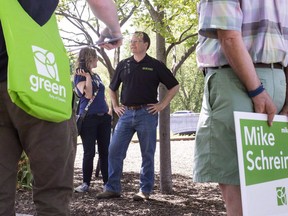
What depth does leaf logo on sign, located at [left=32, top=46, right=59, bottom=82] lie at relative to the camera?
1963mm

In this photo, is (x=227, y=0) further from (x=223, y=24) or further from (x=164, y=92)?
(x=164, y=92)

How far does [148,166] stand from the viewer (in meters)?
5.91

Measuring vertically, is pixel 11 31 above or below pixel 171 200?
above

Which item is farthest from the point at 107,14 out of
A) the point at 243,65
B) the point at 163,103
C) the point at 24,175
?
the point at 24,175

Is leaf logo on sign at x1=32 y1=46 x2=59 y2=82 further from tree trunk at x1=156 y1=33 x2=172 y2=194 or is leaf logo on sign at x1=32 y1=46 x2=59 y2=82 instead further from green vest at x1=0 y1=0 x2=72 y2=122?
tree trunk at x1=156 y1=33 x2=172 y2=194

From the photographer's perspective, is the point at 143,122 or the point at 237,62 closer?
the point at 237,62

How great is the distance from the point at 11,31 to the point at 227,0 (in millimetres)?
1013

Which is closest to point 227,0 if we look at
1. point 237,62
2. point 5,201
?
point 237,62

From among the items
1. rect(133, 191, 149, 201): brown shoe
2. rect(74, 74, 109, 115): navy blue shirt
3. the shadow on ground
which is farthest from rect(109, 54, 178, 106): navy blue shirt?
the shadow on ground

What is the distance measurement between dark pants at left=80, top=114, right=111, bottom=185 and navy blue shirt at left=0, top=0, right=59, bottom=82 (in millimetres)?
4318

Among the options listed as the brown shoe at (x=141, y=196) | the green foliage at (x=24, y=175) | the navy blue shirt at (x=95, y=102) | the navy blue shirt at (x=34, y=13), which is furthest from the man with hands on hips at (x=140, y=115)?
the navy blue shirt at (x=34, y=13)

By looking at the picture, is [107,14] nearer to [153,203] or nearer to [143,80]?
[143,80]

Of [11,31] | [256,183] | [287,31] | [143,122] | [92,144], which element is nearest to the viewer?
[11,31]

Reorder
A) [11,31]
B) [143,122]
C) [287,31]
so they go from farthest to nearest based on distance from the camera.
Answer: [143,122] < [287,31] < [11,31]
